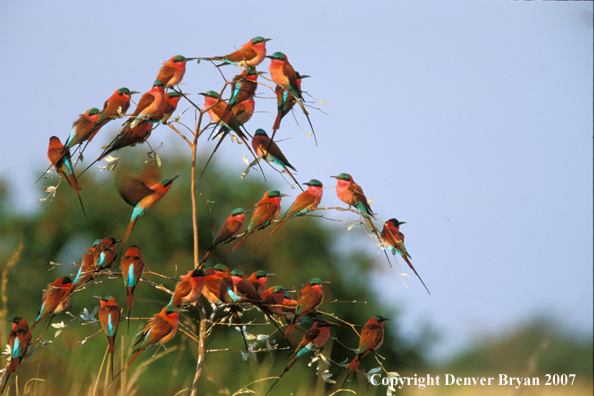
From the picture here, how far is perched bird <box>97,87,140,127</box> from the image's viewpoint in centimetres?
180

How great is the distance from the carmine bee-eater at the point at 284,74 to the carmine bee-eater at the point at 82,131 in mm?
710

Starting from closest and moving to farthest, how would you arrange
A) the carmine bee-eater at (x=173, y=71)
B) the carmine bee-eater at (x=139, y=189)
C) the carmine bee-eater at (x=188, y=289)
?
the carmine bee-eater at (x=188, y=289)
the carmine bee-eater at (x=139, y=189)
the carmine bee-eater at (x=173, y=71)

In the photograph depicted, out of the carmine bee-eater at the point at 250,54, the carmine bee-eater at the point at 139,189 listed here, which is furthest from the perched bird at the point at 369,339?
the carmine bee-eater at the point at 250,54

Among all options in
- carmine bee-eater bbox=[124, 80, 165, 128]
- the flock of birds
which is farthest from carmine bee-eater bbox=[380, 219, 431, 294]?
carmine bee-eater bbox=[124, 80, 165, 128]

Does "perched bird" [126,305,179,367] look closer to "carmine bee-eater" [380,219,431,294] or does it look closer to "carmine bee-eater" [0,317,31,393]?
"carmine bee-eater" [0,317,31,393]

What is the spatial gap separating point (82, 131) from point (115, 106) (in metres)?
0.16

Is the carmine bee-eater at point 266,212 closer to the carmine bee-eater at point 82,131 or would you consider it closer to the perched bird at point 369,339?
the perched bird at point 369,339

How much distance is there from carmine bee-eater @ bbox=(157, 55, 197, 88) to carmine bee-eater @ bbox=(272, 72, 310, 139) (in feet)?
1.28

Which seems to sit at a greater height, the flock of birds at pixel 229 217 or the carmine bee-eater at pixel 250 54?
the carmine bee-eater at pixel 250 54

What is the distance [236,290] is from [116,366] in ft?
6.76

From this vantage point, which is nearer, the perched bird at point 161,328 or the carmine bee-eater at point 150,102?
the perched bird at point 161,328

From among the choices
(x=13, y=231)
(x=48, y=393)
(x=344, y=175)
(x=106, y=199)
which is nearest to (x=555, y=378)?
(x=344, y=175)

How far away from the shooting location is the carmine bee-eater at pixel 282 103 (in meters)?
1.83

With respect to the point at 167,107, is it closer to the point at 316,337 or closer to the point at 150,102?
the point at 150,102
